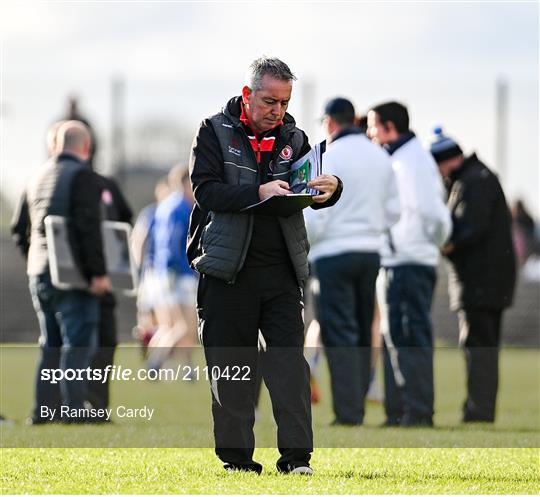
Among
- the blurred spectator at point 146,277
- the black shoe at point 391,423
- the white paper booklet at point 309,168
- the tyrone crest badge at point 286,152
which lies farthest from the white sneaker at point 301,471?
the blurred spectator at point 146,277

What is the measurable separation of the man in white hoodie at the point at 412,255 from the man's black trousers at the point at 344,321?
9.4 inches

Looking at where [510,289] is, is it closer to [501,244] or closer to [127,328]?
[501,244]

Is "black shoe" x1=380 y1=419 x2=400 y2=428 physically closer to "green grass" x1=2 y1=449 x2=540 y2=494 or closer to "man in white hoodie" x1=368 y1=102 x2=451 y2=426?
"man in white hoodie" x1=368 y1=102 x2=451 y2=426

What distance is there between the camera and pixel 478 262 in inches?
425

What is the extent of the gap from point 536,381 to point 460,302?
5.53m

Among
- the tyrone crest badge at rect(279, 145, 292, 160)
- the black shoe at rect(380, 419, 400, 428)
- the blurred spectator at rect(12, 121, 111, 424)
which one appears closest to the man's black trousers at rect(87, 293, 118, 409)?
the blurred spectator at rect(12, 121, 111, 424)

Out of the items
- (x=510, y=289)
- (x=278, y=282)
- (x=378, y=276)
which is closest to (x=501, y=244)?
(x=510, y=289)

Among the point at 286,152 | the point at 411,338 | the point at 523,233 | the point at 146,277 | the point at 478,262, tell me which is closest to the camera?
the point at 286,152

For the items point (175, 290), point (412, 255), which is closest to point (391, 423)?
point (412, 255)

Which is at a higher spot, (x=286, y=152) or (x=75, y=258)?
(x=286, y=152)

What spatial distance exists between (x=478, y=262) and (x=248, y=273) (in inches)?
161

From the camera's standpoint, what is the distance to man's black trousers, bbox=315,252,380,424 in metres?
10.1

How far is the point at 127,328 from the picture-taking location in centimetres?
2280

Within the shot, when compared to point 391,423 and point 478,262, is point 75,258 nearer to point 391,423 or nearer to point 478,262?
point 391,423
